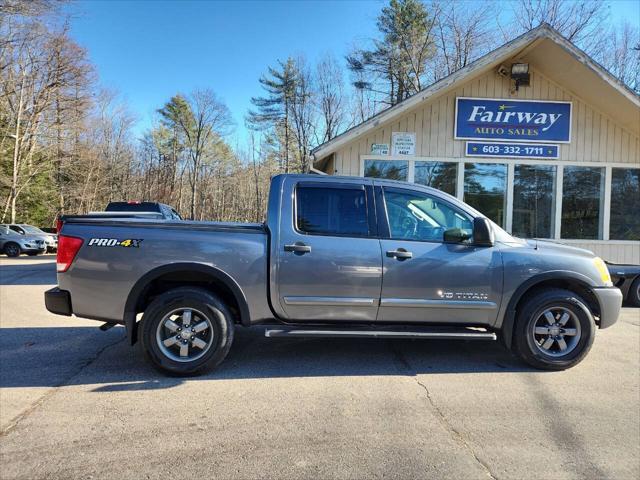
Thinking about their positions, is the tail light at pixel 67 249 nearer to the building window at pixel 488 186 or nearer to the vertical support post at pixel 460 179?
the vertical support post at pixel 460 179

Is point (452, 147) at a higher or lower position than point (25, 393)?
higher

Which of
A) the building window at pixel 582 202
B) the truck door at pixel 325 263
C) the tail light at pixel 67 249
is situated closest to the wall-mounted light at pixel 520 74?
the building window at pixel 582 202

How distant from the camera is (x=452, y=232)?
4.43m

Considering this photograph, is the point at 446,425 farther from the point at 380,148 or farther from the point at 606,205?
the point at 606,205

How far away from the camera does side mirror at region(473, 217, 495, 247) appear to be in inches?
173

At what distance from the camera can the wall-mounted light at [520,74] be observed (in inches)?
402

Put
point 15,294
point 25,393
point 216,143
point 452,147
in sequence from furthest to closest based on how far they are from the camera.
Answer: point 216,143 → point 452,147 → point 15,294 → point 25,393

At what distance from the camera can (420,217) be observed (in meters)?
4.63

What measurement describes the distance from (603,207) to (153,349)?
36.7 ft

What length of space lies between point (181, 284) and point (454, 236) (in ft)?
9.27

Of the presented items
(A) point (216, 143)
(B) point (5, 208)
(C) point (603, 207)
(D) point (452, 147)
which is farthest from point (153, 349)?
(A) point (216, 143)

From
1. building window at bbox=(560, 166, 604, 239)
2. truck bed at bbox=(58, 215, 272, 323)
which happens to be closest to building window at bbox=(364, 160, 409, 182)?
building window at bbox=(560, 166, 604, 239)

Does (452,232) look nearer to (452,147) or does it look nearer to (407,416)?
(407,416)

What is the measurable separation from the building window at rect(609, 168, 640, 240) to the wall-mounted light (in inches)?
126
